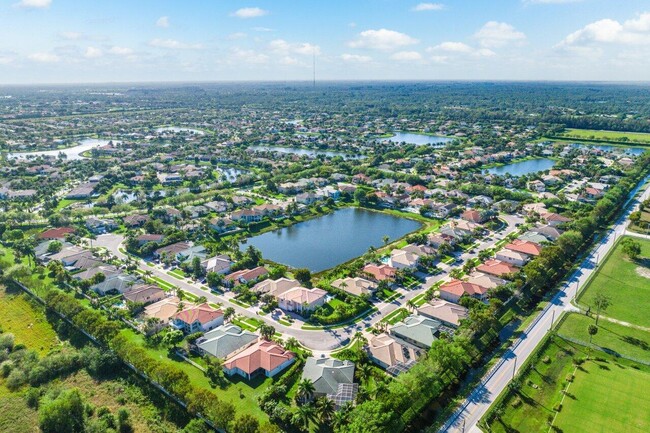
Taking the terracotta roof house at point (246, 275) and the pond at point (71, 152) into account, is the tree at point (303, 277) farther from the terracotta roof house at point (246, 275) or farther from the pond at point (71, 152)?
the pond at point (71, 152)

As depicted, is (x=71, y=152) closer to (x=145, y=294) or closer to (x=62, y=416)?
(x=145, y=294)

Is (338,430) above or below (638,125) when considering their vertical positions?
below

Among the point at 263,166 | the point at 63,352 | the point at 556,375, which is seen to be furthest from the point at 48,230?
the point at 556,375

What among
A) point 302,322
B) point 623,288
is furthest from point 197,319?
point 623,288

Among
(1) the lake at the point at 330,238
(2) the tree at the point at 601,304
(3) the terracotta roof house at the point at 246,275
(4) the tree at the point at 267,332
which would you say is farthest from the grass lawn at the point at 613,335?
(3) the terracotta roof house at the point at 246,275

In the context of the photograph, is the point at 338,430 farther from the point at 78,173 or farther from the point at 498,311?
the point at 78,173

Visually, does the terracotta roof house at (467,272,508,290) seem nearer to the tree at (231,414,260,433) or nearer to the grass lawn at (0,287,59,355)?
the tree at (231,414,260,433)
